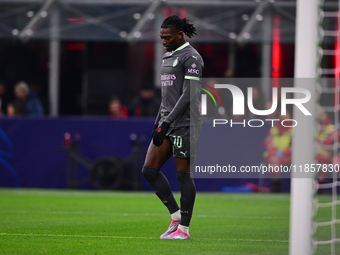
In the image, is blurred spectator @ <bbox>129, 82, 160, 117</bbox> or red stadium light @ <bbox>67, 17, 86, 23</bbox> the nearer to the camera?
blurred spectator @ <bbox>129, 82, 160, 117</bbox>

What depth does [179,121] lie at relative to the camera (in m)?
5.54

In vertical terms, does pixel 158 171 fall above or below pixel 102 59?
below

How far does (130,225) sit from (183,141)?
5.73ft

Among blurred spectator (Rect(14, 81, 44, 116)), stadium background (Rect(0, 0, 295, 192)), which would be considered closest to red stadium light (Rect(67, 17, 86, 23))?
stadium background (Rect(0, 0, 295, 192))

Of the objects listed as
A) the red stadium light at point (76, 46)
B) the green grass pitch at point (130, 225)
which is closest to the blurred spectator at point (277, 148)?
the green grass pitch at point (130, 225)

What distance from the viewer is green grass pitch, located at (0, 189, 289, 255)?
16.6 ft

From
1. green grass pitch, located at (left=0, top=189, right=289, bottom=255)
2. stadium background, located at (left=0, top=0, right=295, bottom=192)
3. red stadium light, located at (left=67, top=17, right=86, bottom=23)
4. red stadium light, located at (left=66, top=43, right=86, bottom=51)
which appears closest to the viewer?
green grass pitch, located at (left=0, top=189, right=289, bottom=255)

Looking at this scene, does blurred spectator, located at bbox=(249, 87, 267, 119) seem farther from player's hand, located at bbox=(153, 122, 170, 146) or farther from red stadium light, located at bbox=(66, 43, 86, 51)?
red stadium light, located at bbox=(66, 43, 86, 51)

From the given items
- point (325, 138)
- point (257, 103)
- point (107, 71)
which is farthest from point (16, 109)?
point (325, 138)

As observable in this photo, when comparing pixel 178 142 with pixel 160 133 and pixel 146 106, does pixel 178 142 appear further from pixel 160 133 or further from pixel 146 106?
pixel 146 106

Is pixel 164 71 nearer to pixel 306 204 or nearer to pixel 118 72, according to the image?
pixel 306 204

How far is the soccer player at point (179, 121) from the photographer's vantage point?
544cm

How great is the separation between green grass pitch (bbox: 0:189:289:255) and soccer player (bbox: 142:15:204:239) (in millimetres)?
390

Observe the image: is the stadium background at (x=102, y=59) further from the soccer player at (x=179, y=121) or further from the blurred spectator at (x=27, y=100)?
the soccer player at (x=179, y=121)
